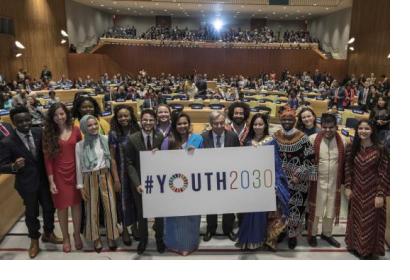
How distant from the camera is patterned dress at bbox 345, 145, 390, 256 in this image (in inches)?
128

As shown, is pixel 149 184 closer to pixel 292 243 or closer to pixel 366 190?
pixel 292 243

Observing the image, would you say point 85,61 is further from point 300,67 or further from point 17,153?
point 17,153

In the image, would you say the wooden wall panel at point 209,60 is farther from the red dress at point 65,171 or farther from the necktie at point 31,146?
the red dress at point 65,171

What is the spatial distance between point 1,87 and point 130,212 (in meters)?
11.3

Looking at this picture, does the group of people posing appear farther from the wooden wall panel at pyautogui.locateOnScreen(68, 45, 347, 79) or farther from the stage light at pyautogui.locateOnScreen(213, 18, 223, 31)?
the stage light at pyautogui.locateOnScreen(213, 18, 223, 31)

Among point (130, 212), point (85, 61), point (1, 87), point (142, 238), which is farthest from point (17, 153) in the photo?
point (85, 61)

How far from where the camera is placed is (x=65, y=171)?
344 cm

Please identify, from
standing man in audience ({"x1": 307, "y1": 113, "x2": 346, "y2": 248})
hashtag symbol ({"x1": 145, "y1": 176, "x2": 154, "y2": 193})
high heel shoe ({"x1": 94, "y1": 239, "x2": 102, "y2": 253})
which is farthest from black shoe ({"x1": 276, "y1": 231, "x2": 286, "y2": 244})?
high heel shoe ({"x1": 94, "y1": 239, "x2": 102, "y2": 253})

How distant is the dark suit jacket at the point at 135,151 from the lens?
339cm

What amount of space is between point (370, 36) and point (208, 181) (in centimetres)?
2062

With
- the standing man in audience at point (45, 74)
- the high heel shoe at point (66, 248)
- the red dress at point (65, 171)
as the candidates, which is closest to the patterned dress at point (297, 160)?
the red dress at point (65, 171)

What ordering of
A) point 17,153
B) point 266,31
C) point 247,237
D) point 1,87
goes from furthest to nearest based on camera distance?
point 266,31, point 1,87, point 247,237, point 17,153

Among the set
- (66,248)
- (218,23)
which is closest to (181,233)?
(66,248)

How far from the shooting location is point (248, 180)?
11.2 feet
